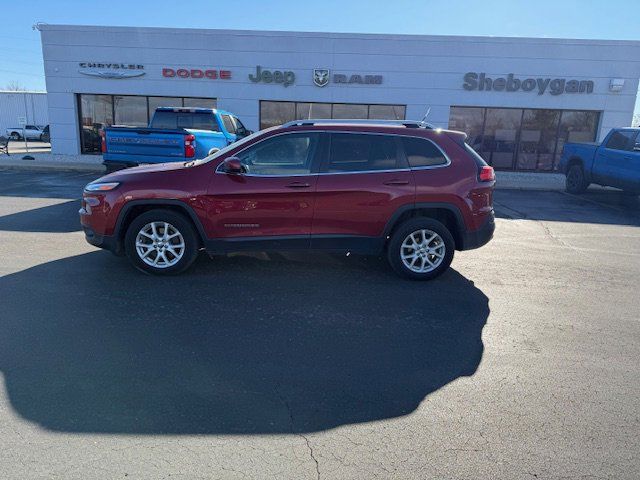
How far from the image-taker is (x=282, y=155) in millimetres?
5340

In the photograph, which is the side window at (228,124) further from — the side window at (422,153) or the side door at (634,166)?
the side door at (634,166)

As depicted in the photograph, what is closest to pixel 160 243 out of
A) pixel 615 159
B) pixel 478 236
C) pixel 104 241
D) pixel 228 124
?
pixel 104 241

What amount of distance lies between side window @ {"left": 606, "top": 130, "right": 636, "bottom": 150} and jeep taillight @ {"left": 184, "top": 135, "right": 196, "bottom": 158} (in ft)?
36.0

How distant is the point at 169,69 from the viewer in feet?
58.1

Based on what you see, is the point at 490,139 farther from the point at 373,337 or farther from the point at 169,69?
the point at 373,337

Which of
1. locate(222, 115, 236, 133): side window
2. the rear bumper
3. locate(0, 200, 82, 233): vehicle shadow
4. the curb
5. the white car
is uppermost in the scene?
locate(222, 115, 236, 133): side window

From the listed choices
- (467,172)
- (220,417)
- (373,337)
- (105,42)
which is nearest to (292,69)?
(105,42)

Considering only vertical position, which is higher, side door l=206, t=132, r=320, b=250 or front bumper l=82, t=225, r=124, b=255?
side door l=206, t=132, r=320, b=250

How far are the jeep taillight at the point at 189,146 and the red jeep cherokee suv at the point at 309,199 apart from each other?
3.72m

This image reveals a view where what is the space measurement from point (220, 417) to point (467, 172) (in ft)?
13.2

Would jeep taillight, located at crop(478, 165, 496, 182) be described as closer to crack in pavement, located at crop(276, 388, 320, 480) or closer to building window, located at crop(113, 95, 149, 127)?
crack in pavement, located at crop(276, 388, 320, 480)

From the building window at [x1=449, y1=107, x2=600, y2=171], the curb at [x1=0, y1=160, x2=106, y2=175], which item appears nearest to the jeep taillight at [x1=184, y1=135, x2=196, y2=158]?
the curb at [x1=0, y1=160, x2=106, y2=175]

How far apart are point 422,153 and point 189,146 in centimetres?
537

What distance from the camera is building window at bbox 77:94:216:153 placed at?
18.3 m
